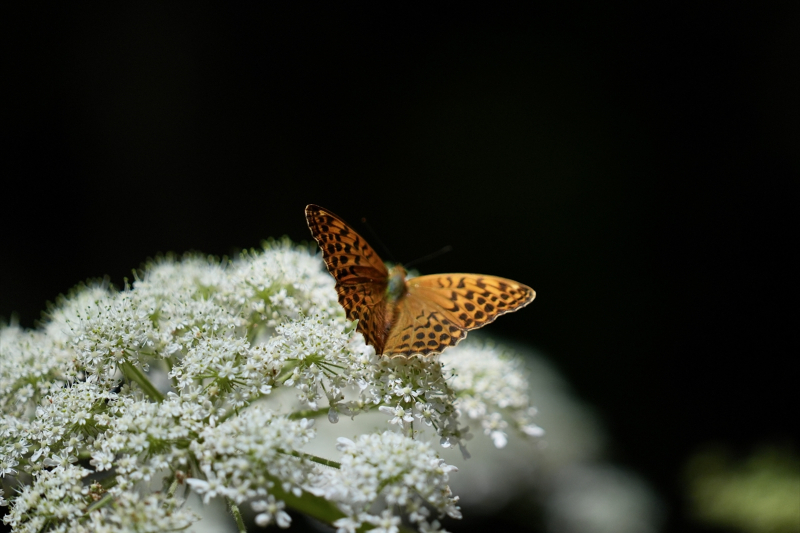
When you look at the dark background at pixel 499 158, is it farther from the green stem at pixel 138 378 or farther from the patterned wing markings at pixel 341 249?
the green stem at pixel 138 378

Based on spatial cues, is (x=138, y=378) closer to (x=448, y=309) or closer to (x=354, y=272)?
(x=354, y=272)

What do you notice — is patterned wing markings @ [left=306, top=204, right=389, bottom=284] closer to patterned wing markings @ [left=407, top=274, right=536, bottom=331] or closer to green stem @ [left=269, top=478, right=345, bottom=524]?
patterned wing markings @ [left=407, top=274, right=536, bottom=331]

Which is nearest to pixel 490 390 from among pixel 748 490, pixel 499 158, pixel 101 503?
pixel 748 490

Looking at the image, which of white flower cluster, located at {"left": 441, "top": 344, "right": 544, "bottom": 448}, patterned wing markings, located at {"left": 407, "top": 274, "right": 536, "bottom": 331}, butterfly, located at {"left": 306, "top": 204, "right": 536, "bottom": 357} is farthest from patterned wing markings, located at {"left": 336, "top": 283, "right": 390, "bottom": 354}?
white flower cluster, located at {"left": 441, "top": 344, "right": 544, "bottom": 448}

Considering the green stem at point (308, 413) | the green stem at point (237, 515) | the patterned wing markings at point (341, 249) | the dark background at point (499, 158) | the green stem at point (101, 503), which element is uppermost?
the dark background at point (499, 158)

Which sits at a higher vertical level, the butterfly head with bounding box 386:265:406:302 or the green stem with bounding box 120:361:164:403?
the butterfly head with bounding box 386:265:406:302

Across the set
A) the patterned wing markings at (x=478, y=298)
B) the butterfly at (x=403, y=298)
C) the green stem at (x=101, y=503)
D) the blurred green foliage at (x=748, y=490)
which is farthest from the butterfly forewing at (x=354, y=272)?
the blurred green foliage at (x=748, y=490)

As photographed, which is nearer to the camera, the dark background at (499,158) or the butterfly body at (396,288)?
the butterfly body at (396,288)
